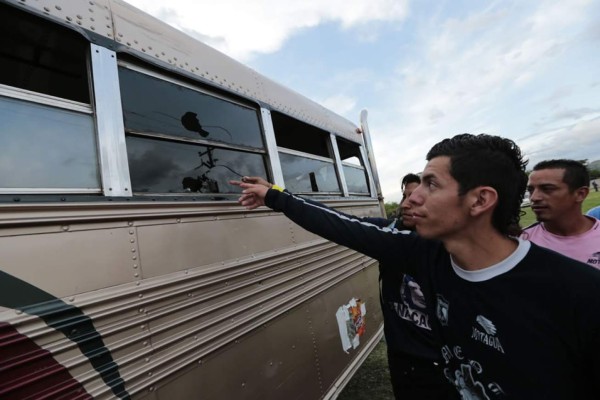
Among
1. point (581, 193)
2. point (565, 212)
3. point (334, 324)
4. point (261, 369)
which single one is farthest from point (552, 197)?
point (261, 369)

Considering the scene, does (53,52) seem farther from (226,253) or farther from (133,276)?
(226,253)

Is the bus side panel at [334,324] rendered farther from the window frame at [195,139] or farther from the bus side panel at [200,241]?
the window frame at [195,139]

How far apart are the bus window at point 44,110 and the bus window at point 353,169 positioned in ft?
9.42

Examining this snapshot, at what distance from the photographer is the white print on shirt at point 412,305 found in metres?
1.98

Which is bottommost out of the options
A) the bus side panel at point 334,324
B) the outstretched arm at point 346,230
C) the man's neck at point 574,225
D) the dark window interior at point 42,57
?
the bus side panel at point 334,324

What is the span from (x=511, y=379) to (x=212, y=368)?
1421 millimetres

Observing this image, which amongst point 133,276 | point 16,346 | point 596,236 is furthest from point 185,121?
point 596,236

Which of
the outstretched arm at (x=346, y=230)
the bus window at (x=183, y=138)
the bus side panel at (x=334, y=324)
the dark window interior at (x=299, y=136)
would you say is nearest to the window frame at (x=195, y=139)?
the bus window at (x=183, y=138)

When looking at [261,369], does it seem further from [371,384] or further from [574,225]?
[574,225]

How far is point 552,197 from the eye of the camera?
247 cm

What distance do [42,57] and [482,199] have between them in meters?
2.17

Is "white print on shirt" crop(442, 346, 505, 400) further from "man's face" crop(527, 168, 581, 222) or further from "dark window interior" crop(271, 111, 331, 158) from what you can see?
"dark window interior" crop(271, 111, 331, 158)

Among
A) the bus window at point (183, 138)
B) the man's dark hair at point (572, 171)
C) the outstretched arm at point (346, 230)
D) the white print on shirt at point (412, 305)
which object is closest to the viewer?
the outstretched arm at point (346, 230)

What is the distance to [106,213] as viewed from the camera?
5.02 ft
